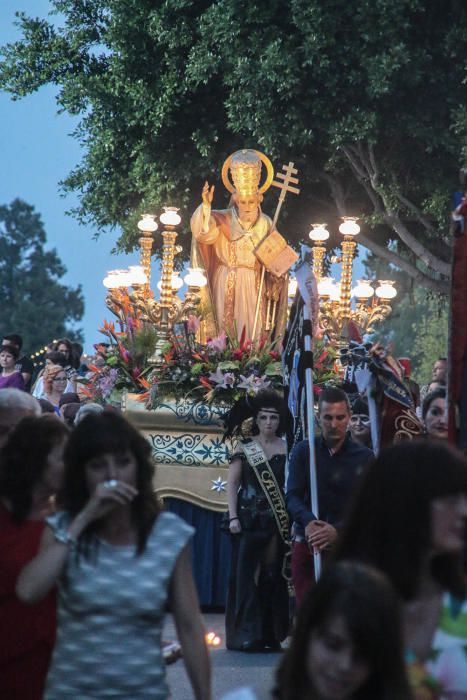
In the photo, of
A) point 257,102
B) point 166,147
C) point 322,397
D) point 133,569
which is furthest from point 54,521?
point 166,147

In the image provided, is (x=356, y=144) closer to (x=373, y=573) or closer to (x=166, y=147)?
(x=166, y=147)

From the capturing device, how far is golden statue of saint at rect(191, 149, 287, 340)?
766 inches

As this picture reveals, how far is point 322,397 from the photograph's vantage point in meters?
9.63

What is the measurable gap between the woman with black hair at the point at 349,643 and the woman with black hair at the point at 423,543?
1.54ft

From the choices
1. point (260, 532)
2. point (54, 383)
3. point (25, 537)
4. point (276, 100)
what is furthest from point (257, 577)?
point (276, 100)

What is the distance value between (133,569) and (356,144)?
69.5 ft

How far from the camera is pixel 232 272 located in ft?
64.1

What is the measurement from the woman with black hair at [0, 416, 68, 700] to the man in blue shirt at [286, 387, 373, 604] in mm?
4119

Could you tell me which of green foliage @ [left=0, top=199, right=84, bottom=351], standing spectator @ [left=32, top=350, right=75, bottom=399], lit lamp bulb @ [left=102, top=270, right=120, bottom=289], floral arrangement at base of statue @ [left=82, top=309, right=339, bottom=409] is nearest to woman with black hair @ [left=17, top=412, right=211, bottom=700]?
floral arrangement at base of statue @ [left=82, top=309, right=339, bottom=409]

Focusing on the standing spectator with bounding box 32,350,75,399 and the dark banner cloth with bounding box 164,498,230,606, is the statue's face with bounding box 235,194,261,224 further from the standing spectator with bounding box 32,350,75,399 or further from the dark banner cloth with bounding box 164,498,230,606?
the dark banner cloth with bounding box 164,498,230,606

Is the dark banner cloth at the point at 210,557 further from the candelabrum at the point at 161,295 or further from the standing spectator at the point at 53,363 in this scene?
the standing spectator at the point at 53,363

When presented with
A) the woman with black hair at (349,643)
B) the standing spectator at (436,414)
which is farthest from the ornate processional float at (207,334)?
the woman with black hair at (349,643)

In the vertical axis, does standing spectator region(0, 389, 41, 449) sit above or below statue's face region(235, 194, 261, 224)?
below

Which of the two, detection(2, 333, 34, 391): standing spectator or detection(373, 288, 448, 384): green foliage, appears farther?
detection(373, 288, 448, 384): green foliage
